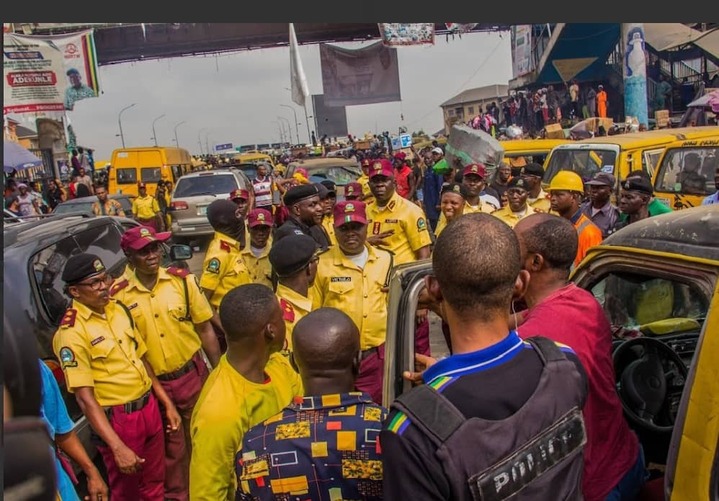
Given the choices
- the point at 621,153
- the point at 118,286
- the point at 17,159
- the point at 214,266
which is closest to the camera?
the point at 118,286

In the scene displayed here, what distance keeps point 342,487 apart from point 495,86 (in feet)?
187

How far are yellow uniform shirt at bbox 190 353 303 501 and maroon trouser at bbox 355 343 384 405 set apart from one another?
1.30m

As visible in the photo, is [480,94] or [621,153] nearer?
[621,153]

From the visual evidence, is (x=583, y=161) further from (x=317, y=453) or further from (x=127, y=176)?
(x=127, y=176)

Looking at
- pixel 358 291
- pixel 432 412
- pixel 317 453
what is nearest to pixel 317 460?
pixel 317 453

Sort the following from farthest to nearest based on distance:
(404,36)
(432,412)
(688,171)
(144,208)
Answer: (404,36) < (144,208) < (688,171) < (432,412)

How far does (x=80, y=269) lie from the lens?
307 cm

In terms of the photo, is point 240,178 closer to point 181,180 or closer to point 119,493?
point 181,180

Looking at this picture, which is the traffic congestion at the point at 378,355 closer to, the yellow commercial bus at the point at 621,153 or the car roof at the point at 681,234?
the car roof at the point at 681,234

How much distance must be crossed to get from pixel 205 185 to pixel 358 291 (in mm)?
10345

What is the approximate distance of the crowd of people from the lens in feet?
4.17

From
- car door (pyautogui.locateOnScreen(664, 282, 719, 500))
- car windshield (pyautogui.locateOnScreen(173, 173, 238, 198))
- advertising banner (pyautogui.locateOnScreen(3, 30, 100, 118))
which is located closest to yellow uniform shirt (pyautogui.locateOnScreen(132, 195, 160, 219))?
car windshield (pyautogui.locateOnScreen(173, 173, 238, 198))

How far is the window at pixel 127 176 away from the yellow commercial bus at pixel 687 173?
14901 millimetres

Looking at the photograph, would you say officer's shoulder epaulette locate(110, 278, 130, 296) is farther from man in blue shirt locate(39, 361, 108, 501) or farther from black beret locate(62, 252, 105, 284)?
man in blue shirt locate(39, 361, 108, 501)
